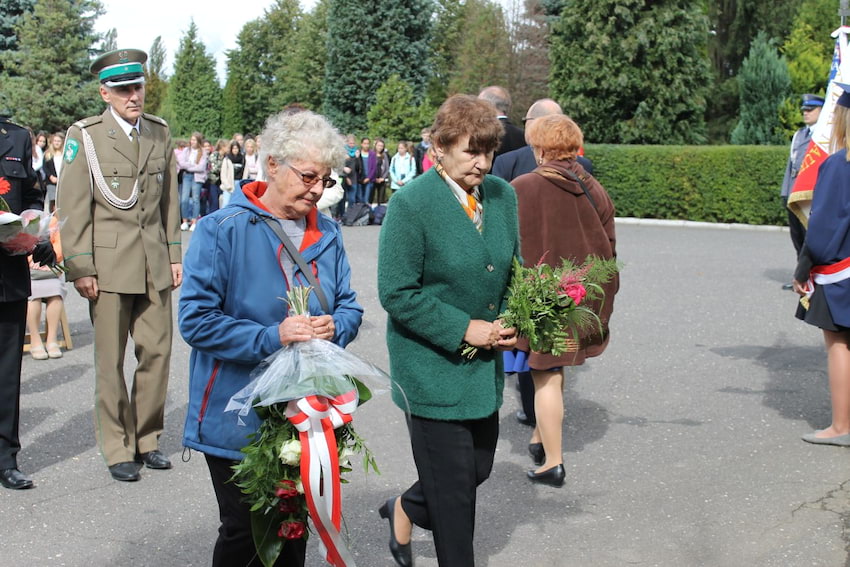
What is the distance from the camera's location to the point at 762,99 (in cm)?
2966

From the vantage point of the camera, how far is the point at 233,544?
3.50 m

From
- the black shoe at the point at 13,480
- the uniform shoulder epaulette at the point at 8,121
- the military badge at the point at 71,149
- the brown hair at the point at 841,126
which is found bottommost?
the black shoe at the point at 13,480

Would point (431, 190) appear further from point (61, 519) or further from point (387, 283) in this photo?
point (61, 519)

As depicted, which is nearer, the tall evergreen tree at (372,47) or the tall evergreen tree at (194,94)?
the tall evergreen tree at (372,47)

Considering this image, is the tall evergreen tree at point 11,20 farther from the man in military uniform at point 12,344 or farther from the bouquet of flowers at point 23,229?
the bouquet of flowers at point 23,229

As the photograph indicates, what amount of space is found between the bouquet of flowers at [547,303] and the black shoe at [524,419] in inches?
112

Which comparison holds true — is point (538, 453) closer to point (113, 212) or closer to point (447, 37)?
point (113, 212)

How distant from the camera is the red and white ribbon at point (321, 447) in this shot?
321 cm

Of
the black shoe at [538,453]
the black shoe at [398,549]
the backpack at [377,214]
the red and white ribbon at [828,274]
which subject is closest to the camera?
the black shoe at [398,549]

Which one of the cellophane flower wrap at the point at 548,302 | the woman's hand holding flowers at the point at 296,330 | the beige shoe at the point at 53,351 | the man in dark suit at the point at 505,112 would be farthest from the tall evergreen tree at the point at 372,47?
the woman's hand holding flowers at the point at 296,330

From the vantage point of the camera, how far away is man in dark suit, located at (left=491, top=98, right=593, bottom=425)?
671 centimetres

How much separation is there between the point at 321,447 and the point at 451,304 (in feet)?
2.93

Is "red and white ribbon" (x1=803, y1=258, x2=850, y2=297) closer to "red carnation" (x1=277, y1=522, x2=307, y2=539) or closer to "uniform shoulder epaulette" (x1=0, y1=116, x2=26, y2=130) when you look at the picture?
"red carnation" (x1=277, y1=522, x2=307, y2=539)

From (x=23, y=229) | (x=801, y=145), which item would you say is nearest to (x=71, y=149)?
(x=23, y=229)
